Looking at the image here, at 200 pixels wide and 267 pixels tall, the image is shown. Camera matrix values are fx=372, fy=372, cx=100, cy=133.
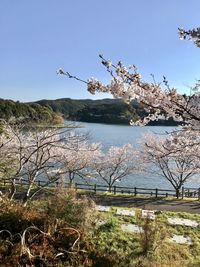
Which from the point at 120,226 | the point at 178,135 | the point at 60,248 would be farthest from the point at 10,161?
the point at 178,135

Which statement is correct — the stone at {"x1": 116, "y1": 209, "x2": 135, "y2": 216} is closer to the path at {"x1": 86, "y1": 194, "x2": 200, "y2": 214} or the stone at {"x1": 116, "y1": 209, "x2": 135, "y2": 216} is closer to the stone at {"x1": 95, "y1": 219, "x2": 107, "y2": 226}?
the stone at {"x1": 95, "y1": 219, "x2": 107, "y2": 226}

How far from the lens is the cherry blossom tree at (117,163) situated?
30.8 meters

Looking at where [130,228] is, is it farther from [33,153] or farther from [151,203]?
[151,203]

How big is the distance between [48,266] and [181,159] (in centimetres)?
2106

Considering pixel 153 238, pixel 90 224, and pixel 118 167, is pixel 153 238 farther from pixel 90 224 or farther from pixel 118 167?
pixel 118 167

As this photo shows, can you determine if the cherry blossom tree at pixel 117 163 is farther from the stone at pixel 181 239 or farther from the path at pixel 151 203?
the stone at pixel 181 239

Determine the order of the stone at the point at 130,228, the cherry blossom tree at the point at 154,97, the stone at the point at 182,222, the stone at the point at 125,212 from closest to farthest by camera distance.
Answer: the cherry blossom tree at the point at 154,97
the stone at the point at 130,228
the stone at the point at 182,222
the stone at the point at 125,212

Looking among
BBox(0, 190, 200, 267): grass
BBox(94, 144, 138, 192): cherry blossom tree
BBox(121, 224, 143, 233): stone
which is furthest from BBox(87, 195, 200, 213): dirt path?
BBox(94, 144, 138, 192): cherry blossom tree

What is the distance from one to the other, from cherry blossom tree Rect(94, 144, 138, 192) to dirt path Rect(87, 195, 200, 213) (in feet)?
31.1

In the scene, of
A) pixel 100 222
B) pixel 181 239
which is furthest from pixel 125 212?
pixel 181 239

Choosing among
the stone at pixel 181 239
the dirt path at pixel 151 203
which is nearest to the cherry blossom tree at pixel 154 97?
the stone at pixel 181 239

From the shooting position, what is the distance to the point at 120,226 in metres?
11.0

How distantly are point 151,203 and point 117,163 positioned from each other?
11.1m

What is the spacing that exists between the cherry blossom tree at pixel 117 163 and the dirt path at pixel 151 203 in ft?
31.1
